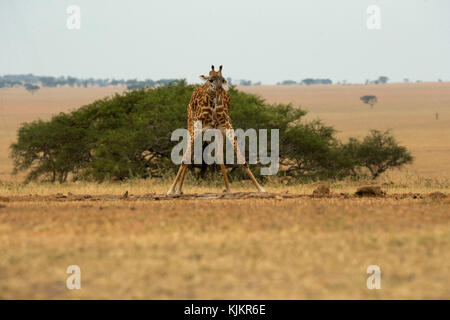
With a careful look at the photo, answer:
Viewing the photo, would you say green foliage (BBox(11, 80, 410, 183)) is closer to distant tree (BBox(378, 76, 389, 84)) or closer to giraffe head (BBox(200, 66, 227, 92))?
giraffe head (BBox(200, 66, 227, 92))

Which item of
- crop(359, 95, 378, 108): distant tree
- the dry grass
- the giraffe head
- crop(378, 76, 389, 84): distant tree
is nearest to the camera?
the dry grass

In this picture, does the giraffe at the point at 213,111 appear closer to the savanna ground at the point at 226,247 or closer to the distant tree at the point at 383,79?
the savanna ground at the point at 226,247

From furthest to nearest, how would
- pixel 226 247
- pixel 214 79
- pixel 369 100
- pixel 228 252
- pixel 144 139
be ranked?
pixel 369 100 → pixel 144 139 → pixel 214 79 → pixel 226 247 → pixel 228 252

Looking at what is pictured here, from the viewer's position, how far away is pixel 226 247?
26.1 feet

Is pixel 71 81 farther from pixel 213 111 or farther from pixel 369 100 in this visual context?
pixel 213 111

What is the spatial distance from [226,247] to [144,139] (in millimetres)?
13103

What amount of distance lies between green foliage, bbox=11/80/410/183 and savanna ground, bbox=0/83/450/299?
685 centimetres

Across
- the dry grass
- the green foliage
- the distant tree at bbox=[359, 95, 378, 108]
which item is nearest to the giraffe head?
the dry grass

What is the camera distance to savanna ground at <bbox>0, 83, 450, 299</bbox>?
6574mm

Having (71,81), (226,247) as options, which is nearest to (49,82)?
(71,81)

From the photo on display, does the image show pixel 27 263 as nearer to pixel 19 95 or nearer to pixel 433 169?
pixel 433 169

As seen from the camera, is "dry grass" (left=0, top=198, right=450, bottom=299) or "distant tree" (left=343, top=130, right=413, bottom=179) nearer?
"dry grass" (left=0, top=198, right=450, bottom=299)

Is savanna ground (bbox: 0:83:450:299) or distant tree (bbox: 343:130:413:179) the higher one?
savanna ground (bbox: 0:83:450:299)

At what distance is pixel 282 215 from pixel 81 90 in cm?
10402
